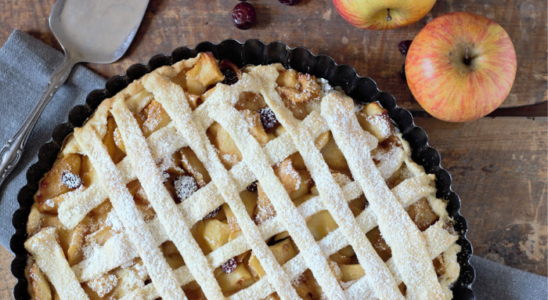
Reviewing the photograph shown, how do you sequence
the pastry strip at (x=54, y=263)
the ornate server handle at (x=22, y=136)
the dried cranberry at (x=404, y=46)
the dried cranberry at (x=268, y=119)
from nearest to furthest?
1. the pastry strip at (x=54, y=263)
2. the dried cranberry at (x=268, y=119)
3. the ornate server handle at (x=22, y=136)
4. the dried cranberry at (x=404, y=46)

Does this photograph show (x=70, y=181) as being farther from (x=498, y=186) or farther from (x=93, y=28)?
(x=498, y=186)

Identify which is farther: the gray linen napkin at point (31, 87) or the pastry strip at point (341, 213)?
the gray linen napkin at point (31, 87)

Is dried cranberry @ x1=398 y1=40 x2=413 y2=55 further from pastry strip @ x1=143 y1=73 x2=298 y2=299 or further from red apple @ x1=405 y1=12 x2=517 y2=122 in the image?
pastry strip @ x1=143 y1=73 x2=298 y2=299

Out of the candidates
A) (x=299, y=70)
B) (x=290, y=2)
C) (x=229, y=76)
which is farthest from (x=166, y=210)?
(x=290, y=2)

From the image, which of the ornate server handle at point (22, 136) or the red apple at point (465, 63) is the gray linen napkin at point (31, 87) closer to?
the ornate server handle at point (22, 136)

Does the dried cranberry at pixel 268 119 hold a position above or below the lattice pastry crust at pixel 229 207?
above

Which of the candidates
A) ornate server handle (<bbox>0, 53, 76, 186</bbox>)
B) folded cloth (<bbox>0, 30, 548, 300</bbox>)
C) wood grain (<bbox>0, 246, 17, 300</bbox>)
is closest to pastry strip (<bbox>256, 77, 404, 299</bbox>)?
folded cloth (<bbox>0, 30, 548, 300</bbox>)

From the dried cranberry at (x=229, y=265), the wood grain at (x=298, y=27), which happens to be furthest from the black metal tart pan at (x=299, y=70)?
the dried cranberry at (x=229, y=265)
